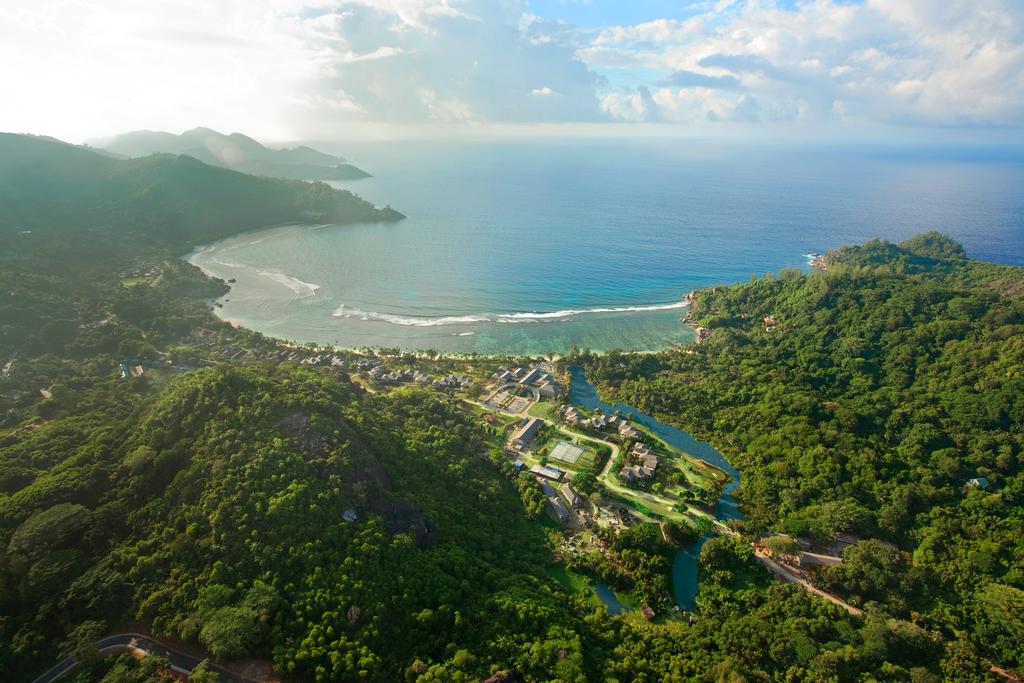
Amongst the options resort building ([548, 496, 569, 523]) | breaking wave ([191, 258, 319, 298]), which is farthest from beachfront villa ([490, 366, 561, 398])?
breaking wave ([191, 258, 319, 298])

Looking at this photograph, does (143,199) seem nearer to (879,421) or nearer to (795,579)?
(795,579)

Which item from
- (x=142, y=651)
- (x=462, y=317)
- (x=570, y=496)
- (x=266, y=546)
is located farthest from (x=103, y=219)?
(x=570, y=496)

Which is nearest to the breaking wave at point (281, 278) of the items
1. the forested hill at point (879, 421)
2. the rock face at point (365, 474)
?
the forested hill at point (879, 421)

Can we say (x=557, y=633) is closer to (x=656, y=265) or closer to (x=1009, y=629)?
(x=1009, y=629)

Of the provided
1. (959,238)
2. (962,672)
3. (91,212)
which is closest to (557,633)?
(962,672)

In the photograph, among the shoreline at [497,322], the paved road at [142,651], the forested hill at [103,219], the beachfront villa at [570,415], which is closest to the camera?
the paved road at [142,651]

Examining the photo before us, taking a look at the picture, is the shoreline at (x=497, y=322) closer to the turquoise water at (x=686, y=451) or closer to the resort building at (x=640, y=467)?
the turquoise water at (x=686, y=451)

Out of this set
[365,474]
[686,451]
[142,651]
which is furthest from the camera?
[686,451]
